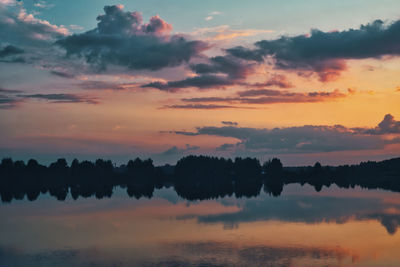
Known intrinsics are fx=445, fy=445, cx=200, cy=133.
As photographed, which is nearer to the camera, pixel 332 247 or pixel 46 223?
pixel 332 247

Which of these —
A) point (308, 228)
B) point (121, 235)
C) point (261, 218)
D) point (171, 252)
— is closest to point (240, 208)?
point (261, 218)

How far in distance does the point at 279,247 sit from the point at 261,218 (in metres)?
21.6

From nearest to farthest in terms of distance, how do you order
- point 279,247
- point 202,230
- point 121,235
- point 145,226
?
point 279,247
point 121,235
point 202,230
point 145,226

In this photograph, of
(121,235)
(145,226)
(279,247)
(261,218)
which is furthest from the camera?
(261,218)

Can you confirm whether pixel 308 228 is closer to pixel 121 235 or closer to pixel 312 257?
pixel 312 257

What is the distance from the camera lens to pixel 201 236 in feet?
158

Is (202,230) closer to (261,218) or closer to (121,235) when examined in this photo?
(121,235)

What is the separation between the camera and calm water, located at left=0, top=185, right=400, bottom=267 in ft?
122

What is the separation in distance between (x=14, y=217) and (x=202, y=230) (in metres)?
30.9

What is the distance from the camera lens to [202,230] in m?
52.4

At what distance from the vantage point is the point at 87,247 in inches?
1672

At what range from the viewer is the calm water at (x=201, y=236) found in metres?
37.2

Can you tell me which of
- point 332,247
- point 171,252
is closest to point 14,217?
point 171,252

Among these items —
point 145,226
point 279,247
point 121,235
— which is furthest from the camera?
point 145,226
